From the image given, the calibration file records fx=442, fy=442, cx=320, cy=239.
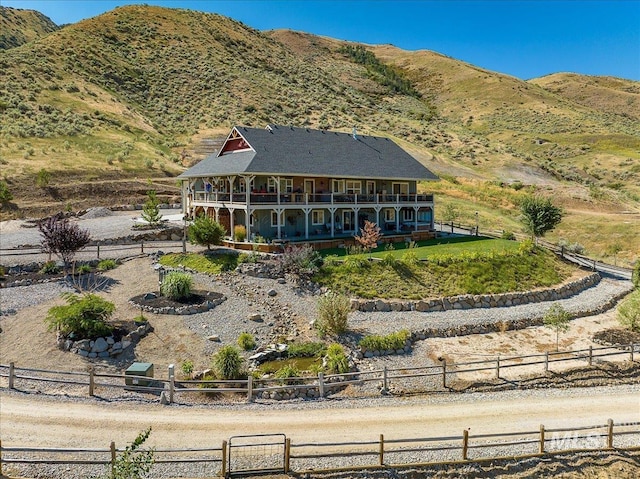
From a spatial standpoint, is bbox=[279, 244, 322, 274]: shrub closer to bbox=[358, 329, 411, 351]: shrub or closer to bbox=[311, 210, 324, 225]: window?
bbox=[358, 329, 411, 351]: shrub

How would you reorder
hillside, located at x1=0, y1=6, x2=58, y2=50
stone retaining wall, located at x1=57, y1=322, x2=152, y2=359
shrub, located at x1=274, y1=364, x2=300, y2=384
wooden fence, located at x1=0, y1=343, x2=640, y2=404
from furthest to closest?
1. hillside, located at x1=0, y1=6, x2=58, y2=50
2. stone retaining wall, located at x1=57, y1=322, x2=152, y2=359
3. shrub, located at x1=274, y1=364, x2=300, y2=384
4. wooden fence, located at x1=0, y1=343, x2=640, y2=404

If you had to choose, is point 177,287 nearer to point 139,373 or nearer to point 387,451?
point 139,373

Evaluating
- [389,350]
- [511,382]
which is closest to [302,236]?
→ [389,350]

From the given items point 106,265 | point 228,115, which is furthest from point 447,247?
point 228,115

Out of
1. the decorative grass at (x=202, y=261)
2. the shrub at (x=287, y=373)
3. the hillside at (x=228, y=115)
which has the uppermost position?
the hillside at (x=228, y=115)

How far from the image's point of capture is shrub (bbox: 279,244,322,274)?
2611 centimetres

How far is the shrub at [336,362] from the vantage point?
1803cm

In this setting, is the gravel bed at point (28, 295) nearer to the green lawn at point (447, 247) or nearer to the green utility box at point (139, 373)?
the green utility box at point (139, 373)

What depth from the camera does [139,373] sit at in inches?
649

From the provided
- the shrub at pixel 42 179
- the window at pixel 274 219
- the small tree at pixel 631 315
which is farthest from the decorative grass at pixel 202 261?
the shrub at pixel 42 179

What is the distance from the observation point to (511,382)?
17641mm

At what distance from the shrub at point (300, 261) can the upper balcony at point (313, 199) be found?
6.19m

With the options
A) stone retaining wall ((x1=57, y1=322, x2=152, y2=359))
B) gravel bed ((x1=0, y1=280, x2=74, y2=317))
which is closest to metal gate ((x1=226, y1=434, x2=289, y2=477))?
stone retaining wall ((x1=57, y1=322, x2=152, y2=359))

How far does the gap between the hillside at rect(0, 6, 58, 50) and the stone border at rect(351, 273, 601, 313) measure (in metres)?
127
